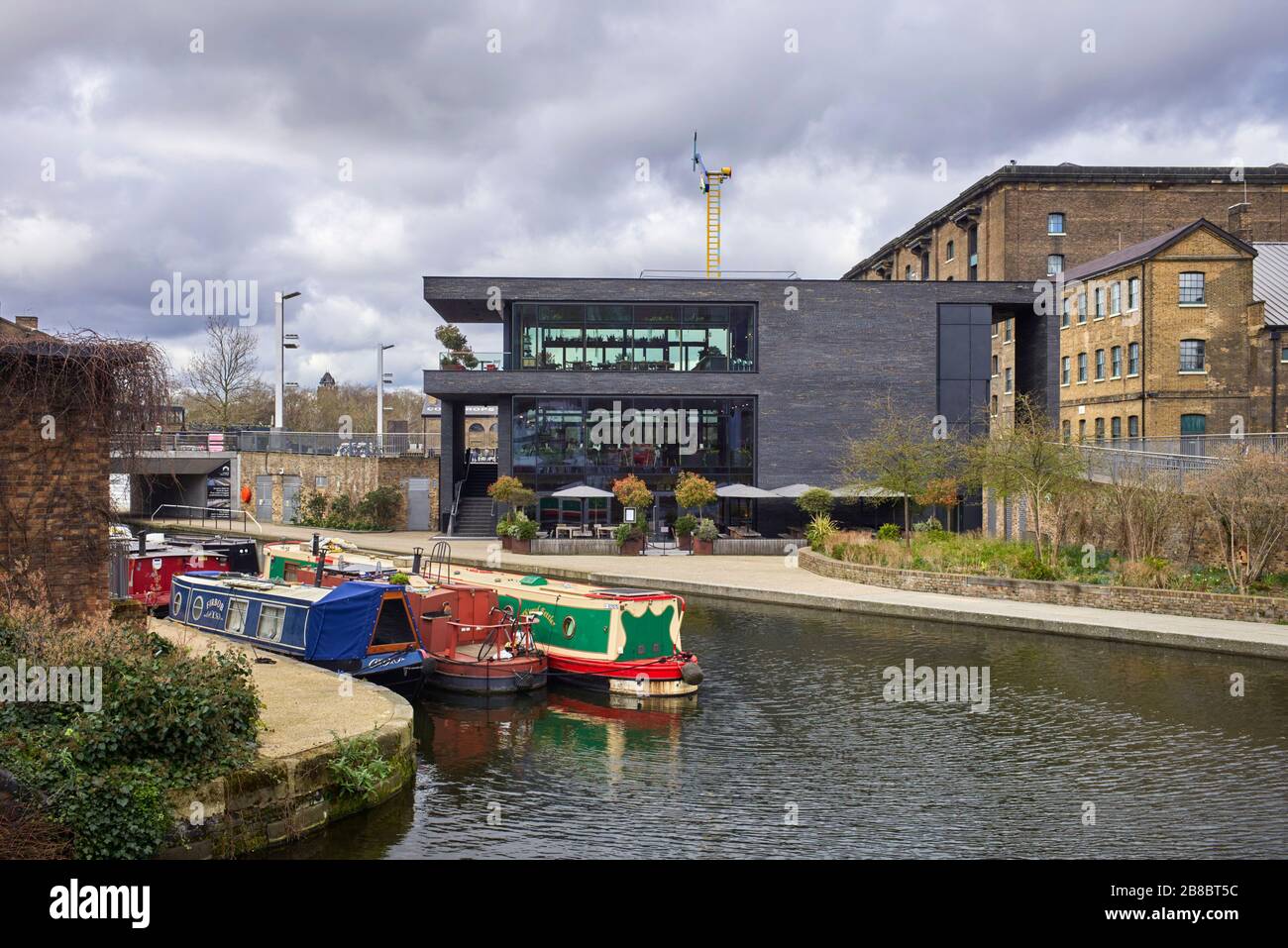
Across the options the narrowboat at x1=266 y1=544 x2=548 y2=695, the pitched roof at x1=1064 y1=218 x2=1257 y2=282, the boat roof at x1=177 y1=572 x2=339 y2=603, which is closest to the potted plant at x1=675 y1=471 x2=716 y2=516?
the narrowboat at x1=266 y1=544 x2=548 y2=695

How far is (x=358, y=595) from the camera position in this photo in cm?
1677

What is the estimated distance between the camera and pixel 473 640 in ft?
60.8

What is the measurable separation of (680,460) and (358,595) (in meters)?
23.4

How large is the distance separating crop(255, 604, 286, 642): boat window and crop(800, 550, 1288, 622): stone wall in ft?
49.2

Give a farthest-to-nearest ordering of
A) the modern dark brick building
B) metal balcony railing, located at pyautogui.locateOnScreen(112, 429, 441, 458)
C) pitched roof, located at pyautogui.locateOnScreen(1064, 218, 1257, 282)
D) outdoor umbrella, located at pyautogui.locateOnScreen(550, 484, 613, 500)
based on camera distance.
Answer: metal balcony railing, located at pyautogui.locateOnScreen(112, 429, 441, 458) < pitched roof, located at pyautogui.locateOnScreen(1064, 218, 1257, 282) < the modern dark brick building < outdoor umbrella, located at pyautogui.locateOnScreen(550, 484, 613, 500)

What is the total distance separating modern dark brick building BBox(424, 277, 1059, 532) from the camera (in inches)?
1554

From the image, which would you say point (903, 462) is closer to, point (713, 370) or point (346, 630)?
point (713, 370)

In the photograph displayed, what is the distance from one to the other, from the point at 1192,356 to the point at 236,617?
36.4 metres

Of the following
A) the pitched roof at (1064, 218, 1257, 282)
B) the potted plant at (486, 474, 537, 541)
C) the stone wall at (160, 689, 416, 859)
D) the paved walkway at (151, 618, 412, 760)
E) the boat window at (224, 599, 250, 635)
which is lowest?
the stone wall at (160, 689, 416, 859)

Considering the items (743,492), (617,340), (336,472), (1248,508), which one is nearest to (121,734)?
(1248,508)

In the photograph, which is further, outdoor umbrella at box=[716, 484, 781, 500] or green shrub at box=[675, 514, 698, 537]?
outdoor umbrella at box=[716, 484, 781, 500]

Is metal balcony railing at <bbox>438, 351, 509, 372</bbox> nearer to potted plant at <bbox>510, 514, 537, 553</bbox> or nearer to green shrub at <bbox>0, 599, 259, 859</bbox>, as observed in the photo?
potted plant at <bbox>510, 514, 537, 553</bbox>
